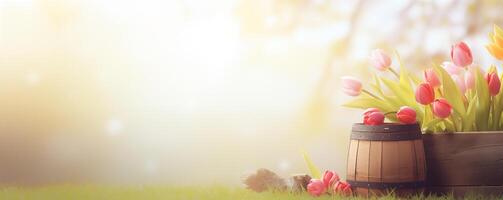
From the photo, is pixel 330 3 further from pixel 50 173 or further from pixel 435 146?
pixel 50 173

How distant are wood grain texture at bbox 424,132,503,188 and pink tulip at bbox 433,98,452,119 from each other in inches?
3.6

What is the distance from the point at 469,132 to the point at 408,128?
23 centimetres

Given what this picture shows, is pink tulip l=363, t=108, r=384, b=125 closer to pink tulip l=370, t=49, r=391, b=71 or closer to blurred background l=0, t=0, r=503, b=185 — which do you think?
pink tulip l=370, t=49, r=391, b=71

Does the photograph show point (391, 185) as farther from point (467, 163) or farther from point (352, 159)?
point (467, 163)

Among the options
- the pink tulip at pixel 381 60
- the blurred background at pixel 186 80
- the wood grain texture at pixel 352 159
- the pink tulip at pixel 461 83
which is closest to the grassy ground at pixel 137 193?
the wood grain texture at pixel 352 159

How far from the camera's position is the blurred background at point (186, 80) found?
3.19 meters

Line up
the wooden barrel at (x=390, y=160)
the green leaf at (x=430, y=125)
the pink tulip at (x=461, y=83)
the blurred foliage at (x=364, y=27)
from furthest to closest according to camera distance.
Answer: the blurred foliage at (x=364, y=27) < the pink tulip at (x=461, y=83) < the green leaf at (x=430, y=125) < the wooden barrel at (x=390, y=160)

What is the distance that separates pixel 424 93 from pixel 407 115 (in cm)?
9

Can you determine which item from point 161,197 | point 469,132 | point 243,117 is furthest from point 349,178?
point 243,117

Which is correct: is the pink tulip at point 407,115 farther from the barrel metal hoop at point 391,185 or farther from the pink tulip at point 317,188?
the pink tulip at point 317,188

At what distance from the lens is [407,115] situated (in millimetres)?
2361

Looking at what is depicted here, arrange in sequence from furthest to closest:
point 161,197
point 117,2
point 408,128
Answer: point 117,2 < point 161,197 < point 408,128

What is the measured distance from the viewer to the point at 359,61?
3223 millimetres

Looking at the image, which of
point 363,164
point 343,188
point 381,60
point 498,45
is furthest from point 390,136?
point 498,45
